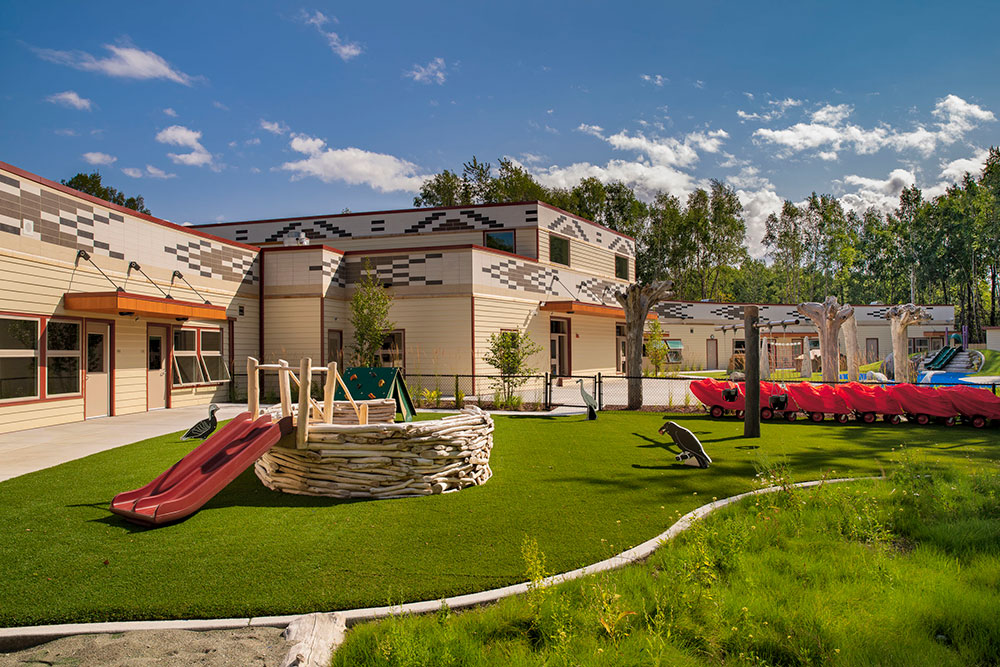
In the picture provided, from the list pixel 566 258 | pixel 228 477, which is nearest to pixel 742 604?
pixel 228 477

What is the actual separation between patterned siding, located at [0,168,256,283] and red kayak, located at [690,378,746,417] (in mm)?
13750

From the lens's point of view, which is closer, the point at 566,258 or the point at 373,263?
the point at 373,263

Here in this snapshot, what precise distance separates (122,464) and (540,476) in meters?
5.99

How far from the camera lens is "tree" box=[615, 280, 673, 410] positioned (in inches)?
626

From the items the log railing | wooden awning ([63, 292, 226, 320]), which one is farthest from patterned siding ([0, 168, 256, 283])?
the log railing

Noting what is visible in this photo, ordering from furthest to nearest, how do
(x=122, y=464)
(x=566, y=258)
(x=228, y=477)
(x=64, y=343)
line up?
(x=566, y=258), (x=64, y=343), (x=122, y=464), (x=228, y=477)

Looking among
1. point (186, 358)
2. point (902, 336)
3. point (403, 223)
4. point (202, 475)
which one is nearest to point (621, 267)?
point (403, 223)

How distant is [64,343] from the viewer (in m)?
12.9

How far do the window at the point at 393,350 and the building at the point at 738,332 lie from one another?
20159 millimetres

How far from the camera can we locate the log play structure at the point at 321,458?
6.08 meters

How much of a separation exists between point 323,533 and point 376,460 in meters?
1.23

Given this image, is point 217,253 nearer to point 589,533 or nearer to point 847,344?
point 589,533

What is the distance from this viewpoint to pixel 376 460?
6609 mm

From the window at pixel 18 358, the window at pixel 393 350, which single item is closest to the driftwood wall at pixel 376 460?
the window at pixel 18 358
